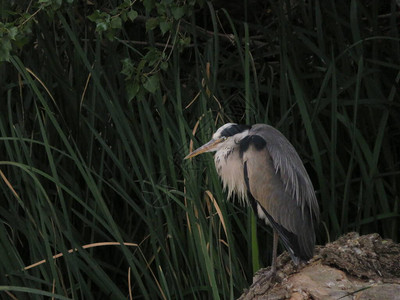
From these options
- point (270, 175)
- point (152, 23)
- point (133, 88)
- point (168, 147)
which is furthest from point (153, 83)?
point (270, 175)

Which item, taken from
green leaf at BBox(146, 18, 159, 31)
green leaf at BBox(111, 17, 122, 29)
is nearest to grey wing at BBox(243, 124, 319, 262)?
green leaf at BBox(146, 18, 159, 31)

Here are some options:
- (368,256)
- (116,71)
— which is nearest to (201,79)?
(116,71)

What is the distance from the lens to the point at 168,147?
310 cm

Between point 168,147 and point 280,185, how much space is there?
17.2 inches

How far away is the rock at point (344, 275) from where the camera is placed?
246 centimetres

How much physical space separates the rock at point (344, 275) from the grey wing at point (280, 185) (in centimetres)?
13

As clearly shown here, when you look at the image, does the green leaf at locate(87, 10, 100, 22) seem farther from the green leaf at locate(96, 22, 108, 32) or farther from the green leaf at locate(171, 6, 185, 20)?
the green leaf at locate(171, 6, 185, 20)

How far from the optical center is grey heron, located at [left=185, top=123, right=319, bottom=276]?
112 inches

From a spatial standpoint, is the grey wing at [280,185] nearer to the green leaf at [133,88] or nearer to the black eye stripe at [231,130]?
the black eye stripe at [231,130]

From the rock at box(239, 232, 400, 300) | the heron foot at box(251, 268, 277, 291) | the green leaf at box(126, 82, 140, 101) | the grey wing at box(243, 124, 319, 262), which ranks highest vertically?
the green leaf at box(126, 82, 140, 101)

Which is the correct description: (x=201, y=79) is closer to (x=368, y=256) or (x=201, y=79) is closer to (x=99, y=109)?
(x=99, y=109)

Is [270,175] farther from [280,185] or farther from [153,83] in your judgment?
[153,83]

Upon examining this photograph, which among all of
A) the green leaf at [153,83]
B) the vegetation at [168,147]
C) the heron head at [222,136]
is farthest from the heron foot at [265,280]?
the green leaf at [153,83]

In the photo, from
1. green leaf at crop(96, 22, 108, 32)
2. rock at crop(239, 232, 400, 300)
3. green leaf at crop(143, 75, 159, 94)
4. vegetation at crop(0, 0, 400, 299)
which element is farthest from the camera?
vegetation at crop(0, 0, 400, 299)
